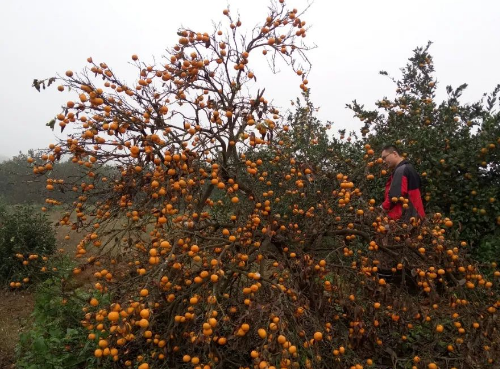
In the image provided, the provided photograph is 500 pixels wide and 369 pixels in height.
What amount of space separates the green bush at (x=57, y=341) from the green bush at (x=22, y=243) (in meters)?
2.37

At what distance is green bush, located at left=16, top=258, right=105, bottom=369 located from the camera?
330cm

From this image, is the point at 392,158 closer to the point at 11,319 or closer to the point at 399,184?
the point at 399,184

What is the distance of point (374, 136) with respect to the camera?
605cm

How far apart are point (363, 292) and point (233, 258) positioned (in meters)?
1.12

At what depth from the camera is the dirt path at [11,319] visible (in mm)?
4184

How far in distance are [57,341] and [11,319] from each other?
2.51 m

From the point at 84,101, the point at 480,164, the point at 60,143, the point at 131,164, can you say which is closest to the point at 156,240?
the point at 131,164

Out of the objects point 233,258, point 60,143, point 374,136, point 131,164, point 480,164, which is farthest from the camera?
point 374,136

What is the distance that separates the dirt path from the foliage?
5.13 metres

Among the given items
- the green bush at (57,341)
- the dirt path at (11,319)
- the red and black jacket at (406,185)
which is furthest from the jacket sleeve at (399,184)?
the dirt path at (11,319)

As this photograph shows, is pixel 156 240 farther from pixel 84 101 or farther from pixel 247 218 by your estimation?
pixel 84 101

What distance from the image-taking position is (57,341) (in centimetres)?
345

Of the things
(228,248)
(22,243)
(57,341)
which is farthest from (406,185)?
(22,243)

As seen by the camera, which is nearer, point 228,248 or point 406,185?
point 228,248
